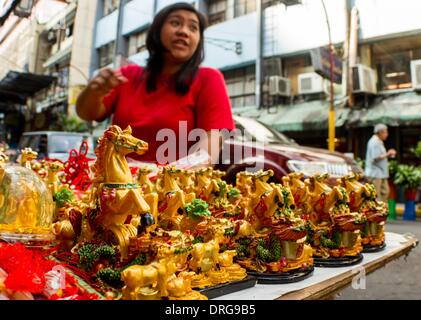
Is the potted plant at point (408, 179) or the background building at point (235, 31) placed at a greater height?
the background building at point (235, 31)

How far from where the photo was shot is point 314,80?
606cm

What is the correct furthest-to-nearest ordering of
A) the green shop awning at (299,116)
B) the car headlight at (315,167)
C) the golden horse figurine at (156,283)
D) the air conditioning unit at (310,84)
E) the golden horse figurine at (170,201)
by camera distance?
the air conditioning unit at (310,84), the green shop awning at (299,116), the car headlight at (315,167), the golden horse figurine at (170,201), the golden horse figurine at (156,283)

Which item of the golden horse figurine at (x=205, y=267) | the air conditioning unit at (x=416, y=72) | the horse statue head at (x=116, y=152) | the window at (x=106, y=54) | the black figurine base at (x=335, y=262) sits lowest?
the black figurine base at (x=335, y=262)

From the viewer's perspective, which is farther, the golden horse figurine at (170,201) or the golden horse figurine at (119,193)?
the golden horse figurine at (170,201)

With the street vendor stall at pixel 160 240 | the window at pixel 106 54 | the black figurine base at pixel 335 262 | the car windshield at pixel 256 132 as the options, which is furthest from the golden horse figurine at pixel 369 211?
the car windshield at pixel 256 132

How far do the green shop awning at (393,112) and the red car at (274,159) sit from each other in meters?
0.40

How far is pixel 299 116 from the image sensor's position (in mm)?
6105

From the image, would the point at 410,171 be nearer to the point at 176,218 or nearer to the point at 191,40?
the point at 191,40

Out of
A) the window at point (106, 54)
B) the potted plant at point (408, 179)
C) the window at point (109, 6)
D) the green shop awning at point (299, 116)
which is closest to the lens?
the window at point (109, 6)

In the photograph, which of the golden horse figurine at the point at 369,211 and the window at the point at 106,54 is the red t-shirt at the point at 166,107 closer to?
the window at the point at 106,54

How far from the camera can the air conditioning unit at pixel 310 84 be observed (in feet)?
19.6

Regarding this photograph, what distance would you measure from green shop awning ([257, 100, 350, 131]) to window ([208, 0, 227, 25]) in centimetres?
253
